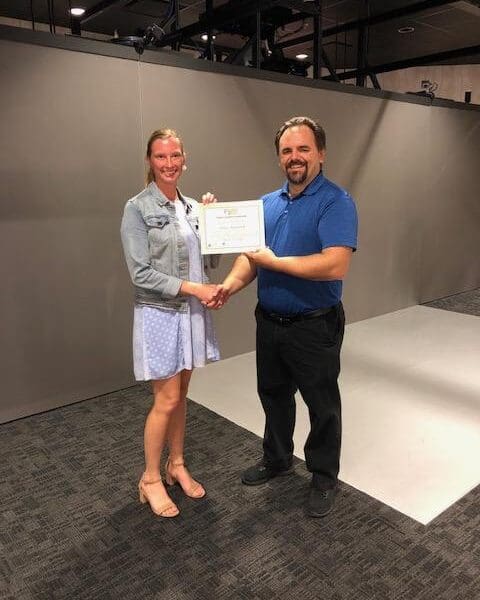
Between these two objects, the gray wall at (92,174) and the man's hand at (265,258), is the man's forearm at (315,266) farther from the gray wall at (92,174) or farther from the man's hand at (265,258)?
the gray wall at (92,174)

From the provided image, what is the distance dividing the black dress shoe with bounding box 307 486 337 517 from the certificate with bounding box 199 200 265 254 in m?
1.07

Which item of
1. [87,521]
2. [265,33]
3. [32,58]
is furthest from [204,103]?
[87,521]

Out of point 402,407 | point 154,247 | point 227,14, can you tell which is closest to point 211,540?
point 154,247

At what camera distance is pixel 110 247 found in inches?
125

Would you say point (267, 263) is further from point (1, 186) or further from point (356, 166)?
point (356, 166)

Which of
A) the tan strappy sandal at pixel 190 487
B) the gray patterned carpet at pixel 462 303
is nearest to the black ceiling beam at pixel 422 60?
the gray patterned carpet at pixel 462 303

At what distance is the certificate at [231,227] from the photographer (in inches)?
74.2

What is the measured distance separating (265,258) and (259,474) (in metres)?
1.06

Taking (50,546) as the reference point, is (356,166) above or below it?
above

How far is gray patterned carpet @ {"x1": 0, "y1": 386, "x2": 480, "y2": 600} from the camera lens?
67.7 inches

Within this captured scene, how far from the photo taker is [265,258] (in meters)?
1.86

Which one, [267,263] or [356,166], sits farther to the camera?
[356,166]

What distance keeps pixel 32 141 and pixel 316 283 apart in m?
1.85

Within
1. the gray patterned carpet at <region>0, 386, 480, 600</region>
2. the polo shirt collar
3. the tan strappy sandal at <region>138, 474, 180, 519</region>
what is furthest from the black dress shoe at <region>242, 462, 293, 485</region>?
the polo shirt collar
